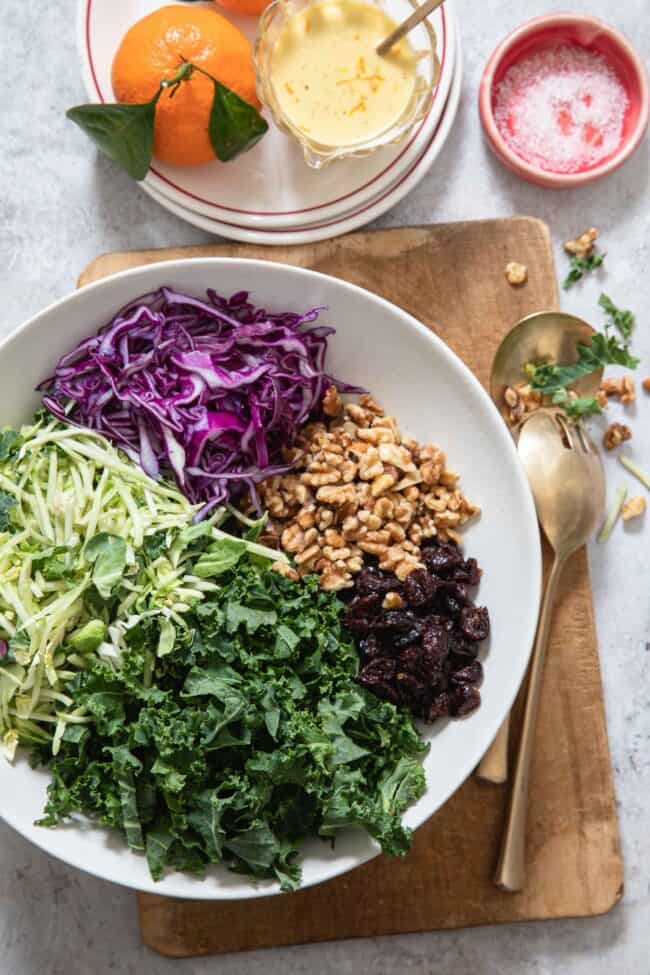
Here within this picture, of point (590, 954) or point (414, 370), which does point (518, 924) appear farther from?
point (414, 370)

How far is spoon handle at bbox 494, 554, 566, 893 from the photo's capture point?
2.58 m

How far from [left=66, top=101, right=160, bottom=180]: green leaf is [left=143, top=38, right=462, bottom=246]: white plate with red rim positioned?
0.42 ft

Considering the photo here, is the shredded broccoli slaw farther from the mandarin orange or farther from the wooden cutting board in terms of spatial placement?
the mandarin orange

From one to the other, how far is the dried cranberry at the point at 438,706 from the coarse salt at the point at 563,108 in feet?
5.11

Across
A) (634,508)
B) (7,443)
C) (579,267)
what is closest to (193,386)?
(7,443)

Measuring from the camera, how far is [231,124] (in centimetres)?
251

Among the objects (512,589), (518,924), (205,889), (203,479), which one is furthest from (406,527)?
(518,924)

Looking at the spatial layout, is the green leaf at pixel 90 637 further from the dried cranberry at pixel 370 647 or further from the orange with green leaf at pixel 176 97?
the orange with green leaf at pixel 176 97

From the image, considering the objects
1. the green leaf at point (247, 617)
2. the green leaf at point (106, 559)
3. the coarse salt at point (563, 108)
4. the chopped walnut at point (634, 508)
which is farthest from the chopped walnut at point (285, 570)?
the coarse salt at point (563, 108)

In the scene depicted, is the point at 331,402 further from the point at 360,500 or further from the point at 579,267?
the point at 579,267

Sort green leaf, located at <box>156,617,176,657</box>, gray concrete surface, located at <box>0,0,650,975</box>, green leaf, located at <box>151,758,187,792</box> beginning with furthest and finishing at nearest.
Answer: gray concrete surface, located at <box>0,0,650,975</box> < green leaf, located at <box>156,617,176,657</box> < green leaf, located at <box>151,758,187,792</box>

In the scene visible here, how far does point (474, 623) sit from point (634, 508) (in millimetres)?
680

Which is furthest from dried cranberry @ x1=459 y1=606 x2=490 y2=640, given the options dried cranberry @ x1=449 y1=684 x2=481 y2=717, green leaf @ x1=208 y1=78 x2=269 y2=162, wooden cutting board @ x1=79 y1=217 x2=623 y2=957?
green leaf @ x1=208 y1=78 x2=269 y2=162

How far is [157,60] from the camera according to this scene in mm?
2521
